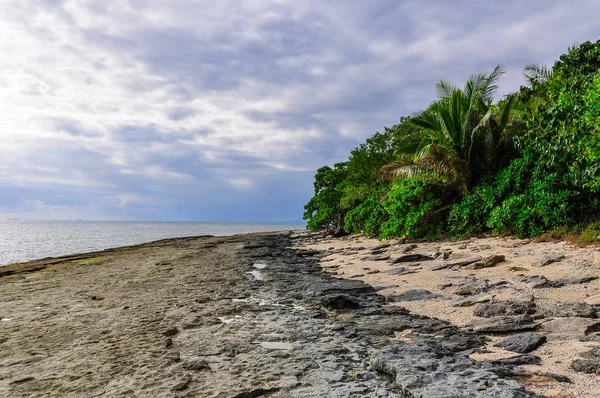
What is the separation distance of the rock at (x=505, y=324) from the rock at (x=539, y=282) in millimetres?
1610

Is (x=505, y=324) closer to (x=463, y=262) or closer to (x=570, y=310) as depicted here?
(x=570, y=310)

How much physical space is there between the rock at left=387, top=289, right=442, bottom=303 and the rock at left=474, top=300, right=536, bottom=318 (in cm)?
110

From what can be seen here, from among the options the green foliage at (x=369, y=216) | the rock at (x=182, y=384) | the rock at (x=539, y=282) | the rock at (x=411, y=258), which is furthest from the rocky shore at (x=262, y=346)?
the green foliage at (x=369, y=216)

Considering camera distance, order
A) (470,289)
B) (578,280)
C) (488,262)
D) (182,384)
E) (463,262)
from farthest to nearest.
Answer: (463,262) → (488,262) → (470,289) → (578,280) → (182,384)

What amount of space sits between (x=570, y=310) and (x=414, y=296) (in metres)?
2.13

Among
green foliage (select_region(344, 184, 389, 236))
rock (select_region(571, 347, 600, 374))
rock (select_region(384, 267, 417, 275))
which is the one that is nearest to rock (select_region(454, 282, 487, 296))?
rock (select_region(384, 267, 417, 275))

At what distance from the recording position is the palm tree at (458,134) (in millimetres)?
13828

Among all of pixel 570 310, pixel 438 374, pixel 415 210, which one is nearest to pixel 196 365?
pixel 438 374

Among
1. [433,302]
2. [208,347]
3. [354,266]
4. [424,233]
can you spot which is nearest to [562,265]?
[433,302]

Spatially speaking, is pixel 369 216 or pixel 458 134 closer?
pixel 458 134

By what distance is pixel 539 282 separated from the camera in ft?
18.3

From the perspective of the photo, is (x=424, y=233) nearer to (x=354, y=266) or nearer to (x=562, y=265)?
(x=354, y=266)

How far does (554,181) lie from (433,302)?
6.71 m

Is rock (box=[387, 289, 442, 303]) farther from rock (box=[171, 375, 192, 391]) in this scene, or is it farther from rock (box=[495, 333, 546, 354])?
rock (box=[171, 375, 192, 391])
